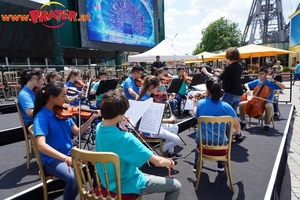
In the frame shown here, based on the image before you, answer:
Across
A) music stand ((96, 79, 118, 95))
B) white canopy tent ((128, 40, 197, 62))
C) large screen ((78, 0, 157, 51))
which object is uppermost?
large screen ((78, 0, 157, 51))

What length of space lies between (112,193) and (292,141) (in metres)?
4.26

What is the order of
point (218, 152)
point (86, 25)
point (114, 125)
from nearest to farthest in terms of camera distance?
point (114, 125) < point (218, 152) < point (86, 25)

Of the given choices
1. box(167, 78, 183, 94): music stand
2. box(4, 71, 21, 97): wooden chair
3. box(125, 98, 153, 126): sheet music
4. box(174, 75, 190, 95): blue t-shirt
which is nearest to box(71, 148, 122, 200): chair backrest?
box(125, 98, 153, 126): sheet music

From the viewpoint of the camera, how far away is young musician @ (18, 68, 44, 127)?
296 cm

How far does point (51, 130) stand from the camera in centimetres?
215

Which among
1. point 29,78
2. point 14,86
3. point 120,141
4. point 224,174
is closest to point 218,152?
point 224,174

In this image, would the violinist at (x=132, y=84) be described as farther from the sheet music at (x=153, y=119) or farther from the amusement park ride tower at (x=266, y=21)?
the amusement park ride tower at (x=266, y=21)

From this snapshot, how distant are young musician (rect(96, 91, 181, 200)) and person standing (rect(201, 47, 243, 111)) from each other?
2807mm

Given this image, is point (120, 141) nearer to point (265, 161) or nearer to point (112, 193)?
point (112, 193)

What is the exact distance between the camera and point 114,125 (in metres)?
1.64

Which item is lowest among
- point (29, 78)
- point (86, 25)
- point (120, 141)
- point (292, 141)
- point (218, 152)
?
point (292, 141)

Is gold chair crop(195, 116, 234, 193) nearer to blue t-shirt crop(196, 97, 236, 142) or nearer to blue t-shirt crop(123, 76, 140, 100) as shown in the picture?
blue t-shirt crop(196, 97, 236, 142)

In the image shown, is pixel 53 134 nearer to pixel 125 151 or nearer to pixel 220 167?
pixel 125 151

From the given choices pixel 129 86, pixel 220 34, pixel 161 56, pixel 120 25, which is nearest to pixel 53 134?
pixel 129 86
